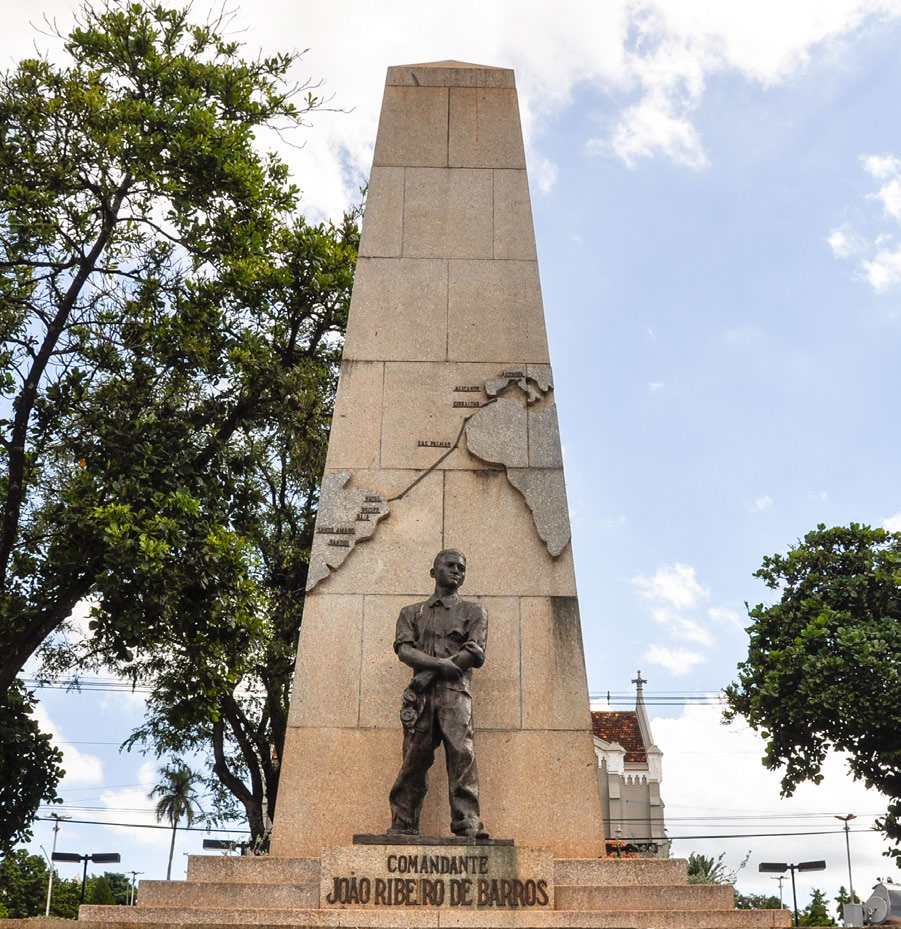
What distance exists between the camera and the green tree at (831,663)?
20438 mm

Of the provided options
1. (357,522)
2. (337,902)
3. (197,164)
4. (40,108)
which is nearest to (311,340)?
(197,164)

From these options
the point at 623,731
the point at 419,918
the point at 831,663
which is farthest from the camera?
the point at 623,731

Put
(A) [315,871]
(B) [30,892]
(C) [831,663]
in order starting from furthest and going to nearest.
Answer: (B) [30,892], (C) [831,663], (A) [315,871]

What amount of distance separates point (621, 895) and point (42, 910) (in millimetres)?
39290

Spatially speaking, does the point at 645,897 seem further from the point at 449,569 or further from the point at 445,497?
the point at 445,497

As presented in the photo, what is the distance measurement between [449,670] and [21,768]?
32.7 ft

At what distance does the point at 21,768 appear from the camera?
15.8 m

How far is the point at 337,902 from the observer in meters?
7.47

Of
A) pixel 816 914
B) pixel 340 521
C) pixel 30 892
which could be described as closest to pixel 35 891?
pixel 30 892

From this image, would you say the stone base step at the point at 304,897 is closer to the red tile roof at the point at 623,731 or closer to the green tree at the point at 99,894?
the green tree at the point at 99,894

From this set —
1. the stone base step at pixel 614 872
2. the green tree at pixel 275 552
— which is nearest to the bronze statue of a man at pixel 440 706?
the stone base step at pixel 614 872

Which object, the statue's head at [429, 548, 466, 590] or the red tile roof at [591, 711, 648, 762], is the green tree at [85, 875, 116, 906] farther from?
the statue's head at [429, 548, 466, 590]

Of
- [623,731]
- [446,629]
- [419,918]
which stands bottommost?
[419,918]

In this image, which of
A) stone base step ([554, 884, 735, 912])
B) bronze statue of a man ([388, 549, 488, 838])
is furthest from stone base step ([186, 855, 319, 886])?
stone base step ([554, 884, 735, 912])
